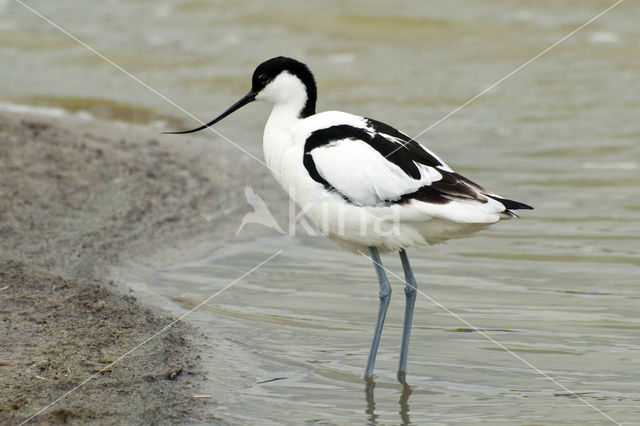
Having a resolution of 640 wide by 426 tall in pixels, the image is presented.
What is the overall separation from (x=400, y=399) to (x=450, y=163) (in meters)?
4.41

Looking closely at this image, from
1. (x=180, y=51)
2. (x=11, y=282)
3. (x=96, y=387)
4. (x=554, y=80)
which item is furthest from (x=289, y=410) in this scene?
(x=180, y=51)

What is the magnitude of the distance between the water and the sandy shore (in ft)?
0.88

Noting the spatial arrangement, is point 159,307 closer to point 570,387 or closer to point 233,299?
point 233,299

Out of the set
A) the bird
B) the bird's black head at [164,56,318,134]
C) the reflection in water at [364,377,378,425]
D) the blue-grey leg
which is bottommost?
the reflection in water at [364,377,378,425]

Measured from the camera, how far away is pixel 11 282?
488cm

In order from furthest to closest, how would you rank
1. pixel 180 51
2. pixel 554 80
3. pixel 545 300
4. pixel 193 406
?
pixel 180 51 < pixel 554 80 < pixel 545 300 < pixel 193 406

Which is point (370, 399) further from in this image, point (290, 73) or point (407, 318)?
point (290, 73)

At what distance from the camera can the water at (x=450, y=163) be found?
4.25 metres

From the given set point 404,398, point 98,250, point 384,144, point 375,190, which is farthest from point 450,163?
point 404,398

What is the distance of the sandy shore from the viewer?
3818 mm

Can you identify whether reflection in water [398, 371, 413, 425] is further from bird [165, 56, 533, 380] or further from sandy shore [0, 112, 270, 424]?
sandy shore [0, 112, 270, 424]

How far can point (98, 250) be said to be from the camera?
228 inches

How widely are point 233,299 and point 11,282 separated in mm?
1251

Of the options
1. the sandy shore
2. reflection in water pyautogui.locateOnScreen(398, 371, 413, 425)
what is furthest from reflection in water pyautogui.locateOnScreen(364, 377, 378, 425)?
the sandy shore
